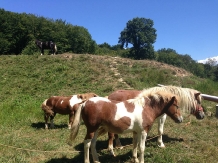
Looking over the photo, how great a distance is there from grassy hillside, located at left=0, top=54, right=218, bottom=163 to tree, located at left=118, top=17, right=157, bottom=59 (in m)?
35.1

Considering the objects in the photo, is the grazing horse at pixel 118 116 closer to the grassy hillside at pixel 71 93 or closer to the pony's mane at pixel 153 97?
the pony's mane at pixel 153 97

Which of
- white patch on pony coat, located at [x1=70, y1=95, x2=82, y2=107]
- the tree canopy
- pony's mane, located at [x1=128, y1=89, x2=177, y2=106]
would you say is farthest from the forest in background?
pony's mane, located at [x1=128, y1=89, x2=177, y2=106]

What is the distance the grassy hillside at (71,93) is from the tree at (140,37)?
1383 inches

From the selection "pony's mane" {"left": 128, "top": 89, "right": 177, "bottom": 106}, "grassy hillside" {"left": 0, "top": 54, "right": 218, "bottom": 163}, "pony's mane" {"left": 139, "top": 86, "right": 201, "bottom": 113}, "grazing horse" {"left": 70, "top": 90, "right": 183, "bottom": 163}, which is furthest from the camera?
"grassy hillside" {"left": 0, "top": 54, "right": 218, "bottom": 163}

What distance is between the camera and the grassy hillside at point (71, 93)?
543cm

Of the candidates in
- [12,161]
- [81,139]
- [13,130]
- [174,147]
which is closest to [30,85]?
[13,130]

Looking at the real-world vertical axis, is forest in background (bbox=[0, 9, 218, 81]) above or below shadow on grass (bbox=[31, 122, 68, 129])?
above

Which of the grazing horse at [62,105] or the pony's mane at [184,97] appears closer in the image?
the pony's mane at [184,97]

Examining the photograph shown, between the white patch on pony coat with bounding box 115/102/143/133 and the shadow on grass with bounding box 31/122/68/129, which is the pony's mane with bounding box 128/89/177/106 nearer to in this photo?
the white patch on pony coat with bounding box 115/102/143/133

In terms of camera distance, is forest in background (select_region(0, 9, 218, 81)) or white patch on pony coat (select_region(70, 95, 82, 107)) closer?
white patch on pony coat (select_region(70, 95, 82, 107))

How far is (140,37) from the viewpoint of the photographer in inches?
2076

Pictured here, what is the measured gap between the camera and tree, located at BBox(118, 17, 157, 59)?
52.8 meters

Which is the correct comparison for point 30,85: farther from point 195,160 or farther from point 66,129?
point 195,160

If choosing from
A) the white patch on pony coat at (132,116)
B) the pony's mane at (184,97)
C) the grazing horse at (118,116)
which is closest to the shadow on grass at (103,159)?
Answer: the grazing horse at (118,116)
